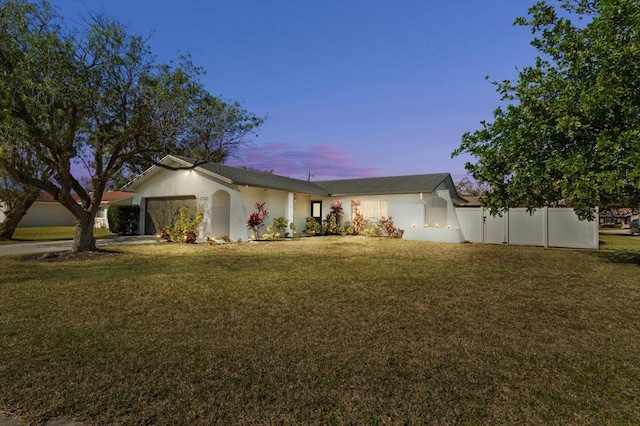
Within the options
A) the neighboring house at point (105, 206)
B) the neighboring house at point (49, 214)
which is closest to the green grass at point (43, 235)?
the neighboring house at point (105, 206)

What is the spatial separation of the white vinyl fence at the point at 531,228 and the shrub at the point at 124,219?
1880 centimetres

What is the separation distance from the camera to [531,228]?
16.2m

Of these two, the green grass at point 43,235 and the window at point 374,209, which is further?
the window at point 374,209

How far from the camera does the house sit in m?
16.9

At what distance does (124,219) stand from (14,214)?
5466 millimetres

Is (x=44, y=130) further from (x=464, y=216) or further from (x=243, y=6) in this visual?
(x=464, y=216)

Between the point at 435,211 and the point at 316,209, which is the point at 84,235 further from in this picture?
the point at 435,211

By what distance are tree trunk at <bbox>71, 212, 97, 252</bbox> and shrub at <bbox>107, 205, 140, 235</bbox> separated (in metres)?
8.25

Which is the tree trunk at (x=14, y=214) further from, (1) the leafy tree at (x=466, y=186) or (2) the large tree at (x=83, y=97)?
(1) the leafy tree at (x=466, y=186)

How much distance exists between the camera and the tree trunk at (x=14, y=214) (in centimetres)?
1797

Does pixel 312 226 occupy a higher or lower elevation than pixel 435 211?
lower

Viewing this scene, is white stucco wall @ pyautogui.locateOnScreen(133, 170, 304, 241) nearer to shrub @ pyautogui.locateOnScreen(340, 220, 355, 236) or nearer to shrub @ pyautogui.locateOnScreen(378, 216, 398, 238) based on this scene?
shrub @ pyautogui.locateOnScreen(340, 220, 355, 236)

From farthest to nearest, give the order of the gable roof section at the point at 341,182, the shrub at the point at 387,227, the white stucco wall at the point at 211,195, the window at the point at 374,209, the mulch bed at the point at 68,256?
1. the window at the point at 374,209
2. the shrub at the point at 387,227
3. the gable roof section at the point at 341,182
4. the white stucco wall at the point at 211,195
5. the mulch bed at the point at 68,256

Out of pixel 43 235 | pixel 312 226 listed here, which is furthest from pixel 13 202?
pixel 312 226
